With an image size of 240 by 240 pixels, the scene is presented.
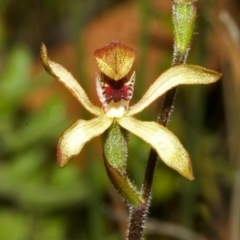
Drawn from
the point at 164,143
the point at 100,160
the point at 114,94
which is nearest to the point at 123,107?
the point at 114,94

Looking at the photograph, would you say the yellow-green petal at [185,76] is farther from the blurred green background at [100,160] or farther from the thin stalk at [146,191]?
the blurred green background at [100,160]

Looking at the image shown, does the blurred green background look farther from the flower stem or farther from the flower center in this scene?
the flower stem

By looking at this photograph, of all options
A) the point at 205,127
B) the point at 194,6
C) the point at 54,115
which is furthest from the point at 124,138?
the point at 205,127

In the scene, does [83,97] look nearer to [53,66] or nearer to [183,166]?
[53,66]

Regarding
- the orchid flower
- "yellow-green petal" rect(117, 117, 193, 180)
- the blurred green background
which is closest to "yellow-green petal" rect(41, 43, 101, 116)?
the orchid flower

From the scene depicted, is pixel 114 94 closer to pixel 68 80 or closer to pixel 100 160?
pixel 68 80
